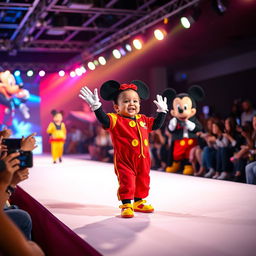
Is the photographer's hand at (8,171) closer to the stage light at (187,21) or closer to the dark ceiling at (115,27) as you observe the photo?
the dark ceiling at (115,27)

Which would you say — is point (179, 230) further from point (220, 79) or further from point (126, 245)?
point (220, 79)

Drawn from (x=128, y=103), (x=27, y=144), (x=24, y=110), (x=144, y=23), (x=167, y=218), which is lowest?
(x=167, y=218)

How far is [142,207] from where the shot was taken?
2977 millimetres

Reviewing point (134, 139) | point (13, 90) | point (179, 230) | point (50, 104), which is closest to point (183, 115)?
point (134, 139)

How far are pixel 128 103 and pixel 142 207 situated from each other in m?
0.74

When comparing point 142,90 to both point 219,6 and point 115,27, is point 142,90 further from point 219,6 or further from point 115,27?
point 115,27

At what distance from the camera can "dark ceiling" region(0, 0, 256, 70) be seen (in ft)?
23.8

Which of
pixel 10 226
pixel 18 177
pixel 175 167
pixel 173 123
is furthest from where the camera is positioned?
pixel 175 167

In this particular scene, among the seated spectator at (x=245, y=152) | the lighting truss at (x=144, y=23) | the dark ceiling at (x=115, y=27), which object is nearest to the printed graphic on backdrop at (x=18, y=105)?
the dark ceiling at (x=115, y=27)

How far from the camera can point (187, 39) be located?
29.3ft

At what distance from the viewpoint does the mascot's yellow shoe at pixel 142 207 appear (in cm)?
295

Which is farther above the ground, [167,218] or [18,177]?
[18,177]

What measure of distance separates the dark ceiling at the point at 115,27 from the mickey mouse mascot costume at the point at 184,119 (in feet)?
4.69

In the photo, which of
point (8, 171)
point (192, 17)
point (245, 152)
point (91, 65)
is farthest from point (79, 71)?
point (8, 171)
